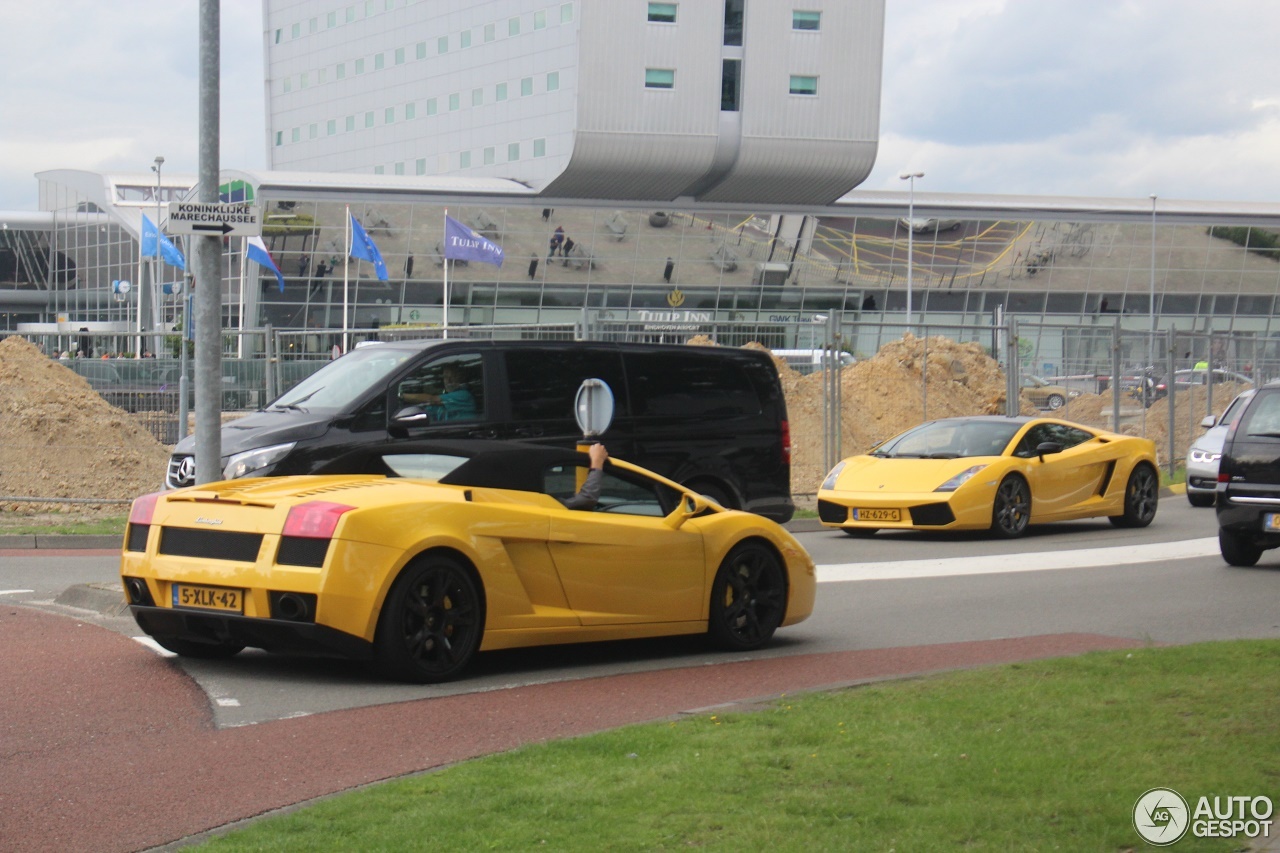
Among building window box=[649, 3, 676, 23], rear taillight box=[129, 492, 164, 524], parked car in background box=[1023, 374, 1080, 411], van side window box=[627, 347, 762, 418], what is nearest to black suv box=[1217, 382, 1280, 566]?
van side window box=[627, 347, 762, 418]

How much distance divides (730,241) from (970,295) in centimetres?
1126

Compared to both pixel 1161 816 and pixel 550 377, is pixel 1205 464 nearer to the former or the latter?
pixel 550 377

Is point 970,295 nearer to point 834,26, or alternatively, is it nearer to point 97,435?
point 834,26

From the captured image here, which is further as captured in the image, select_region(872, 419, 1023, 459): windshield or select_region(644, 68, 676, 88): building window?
Result: select_region(644, 68, 676, 88): building window

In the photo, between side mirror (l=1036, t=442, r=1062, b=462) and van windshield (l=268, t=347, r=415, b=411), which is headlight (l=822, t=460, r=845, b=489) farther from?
van windshield (l=268, t=347, r=415, b=411)

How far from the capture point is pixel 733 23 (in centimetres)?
6644

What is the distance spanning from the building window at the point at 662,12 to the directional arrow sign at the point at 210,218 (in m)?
55.0

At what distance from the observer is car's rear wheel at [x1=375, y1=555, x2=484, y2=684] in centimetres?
778

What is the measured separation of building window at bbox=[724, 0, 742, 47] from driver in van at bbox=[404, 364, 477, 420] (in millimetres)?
55409

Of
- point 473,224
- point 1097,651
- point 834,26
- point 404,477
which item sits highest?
point 834,26

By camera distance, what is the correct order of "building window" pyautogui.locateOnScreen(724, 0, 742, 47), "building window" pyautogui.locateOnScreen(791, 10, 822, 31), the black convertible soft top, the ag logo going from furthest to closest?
"building window" pyautogui.locateOnScreen(791, 10, 822, 31) < "building window" pyautogui.locateOnScreen(724, 0, 742, 47) < the black convertible soft top < the ag logo

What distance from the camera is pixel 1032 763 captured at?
5.80 metres

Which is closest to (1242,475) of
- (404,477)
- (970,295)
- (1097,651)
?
(1097,651)

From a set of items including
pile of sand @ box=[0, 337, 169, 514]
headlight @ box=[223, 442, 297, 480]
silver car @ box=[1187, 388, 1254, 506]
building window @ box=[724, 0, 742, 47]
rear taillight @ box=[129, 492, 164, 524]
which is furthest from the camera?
building window @ box=[724, 0, 742, 47]
